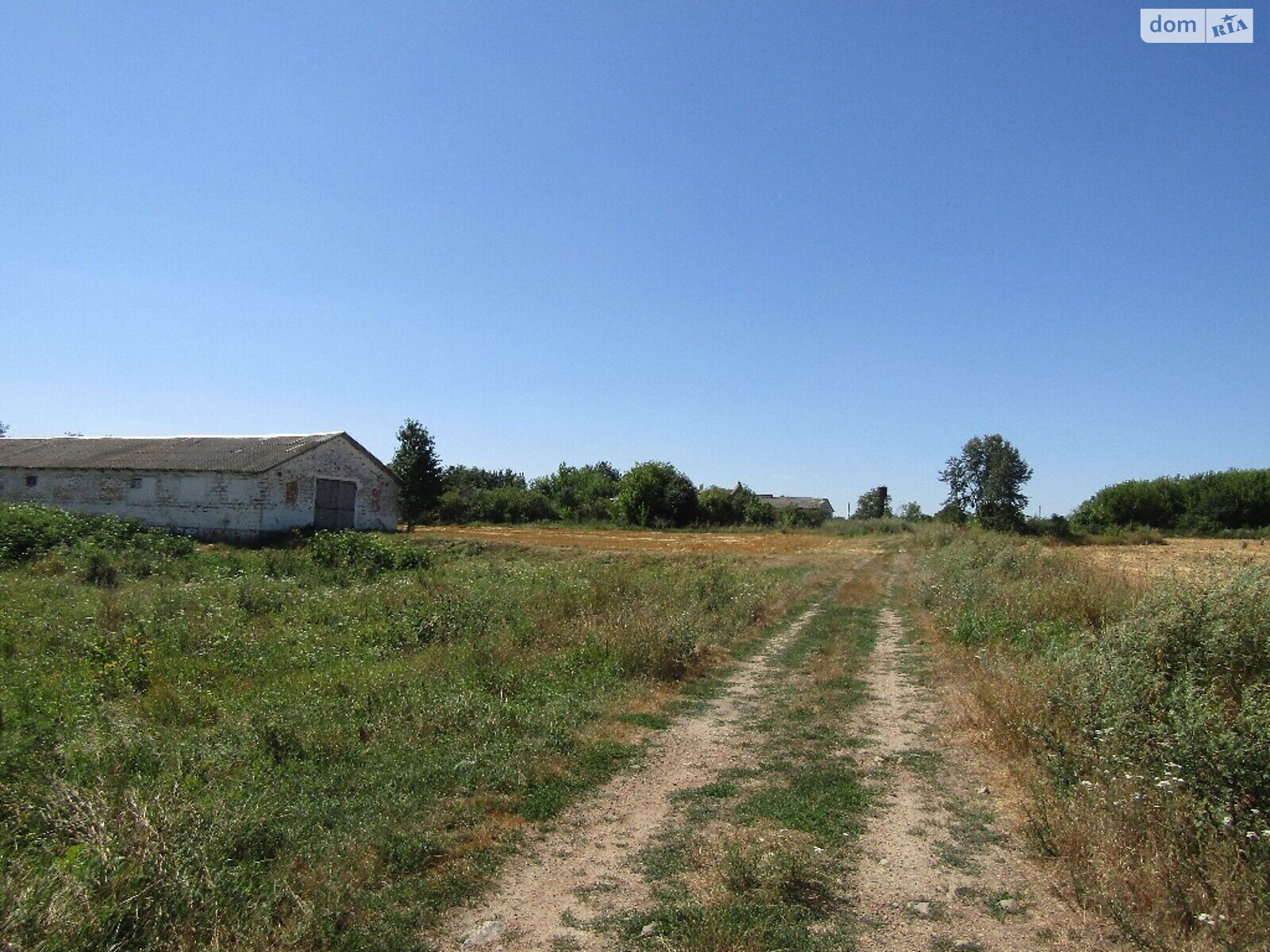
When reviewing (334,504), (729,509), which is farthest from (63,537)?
(729,509)

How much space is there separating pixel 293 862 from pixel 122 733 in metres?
2.79

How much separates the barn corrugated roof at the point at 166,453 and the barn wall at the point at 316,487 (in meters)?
0.59

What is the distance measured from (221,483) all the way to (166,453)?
6209mm

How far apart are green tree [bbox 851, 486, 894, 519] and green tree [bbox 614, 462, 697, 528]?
31.3 metres

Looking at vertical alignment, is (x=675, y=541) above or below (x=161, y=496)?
below

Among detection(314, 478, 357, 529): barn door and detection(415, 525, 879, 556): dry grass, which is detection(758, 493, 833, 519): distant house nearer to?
detection(415, 525, 879, 556): dry grass

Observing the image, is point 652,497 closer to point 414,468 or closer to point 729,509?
point 729,509

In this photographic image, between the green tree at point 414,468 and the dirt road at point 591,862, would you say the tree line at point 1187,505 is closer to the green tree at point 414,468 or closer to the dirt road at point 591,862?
the green tree at point 414,468

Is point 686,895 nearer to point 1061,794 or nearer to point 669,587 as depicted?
point 1061,794

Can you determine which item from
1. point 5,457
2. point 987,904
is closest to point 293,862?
point 987,904

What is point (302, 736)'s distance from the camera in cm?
676

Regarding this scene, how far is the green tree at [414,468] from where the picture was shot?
49.4 meters

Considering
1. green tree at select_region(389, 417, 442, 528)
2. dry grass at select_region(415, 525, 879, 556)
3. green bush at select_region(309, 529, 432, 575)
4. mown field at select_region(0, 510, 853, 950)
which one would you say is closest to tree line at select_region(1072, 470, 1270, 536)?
dry grass at select_region(415, 525, 879, 556)

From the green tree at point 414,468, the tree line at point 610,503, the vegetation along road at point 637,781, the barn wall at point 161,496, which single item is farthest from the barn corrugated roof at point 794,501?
the vegetation along road at point 637,781
